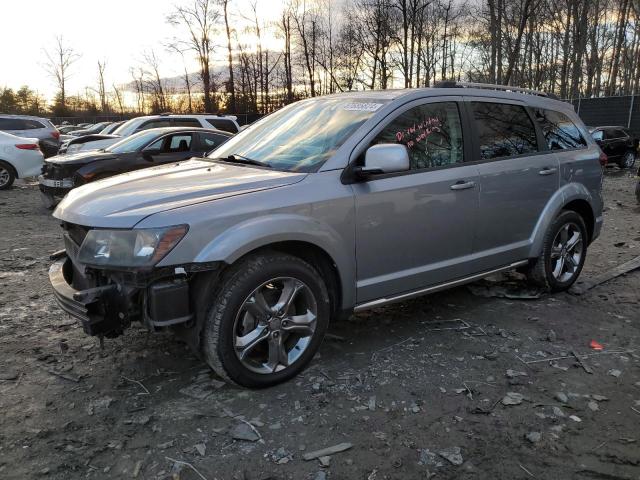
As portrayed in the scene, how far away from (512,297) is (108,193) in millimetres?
3655

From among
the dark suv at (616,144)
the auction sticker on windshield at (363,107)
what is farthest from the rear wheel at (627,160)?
the auction sticker on windshield at (363,107)

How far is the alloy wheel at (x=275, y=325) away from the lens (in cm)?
314

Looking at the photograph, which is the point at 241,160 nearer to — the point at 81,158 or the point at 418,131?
the point at 418,131

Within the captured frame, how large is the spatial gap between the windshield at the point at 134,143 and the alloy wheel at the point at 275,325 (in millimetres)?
7102

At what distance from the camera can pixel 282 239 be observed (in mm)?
3143

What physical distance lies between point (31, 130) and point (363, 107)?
1768 cm

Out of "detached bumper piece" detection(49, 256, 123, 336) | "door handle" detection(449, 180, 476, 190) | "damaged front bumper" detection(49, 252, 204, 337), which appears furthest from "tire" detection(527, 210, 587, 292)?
"detached bumper piece" detection(49, 256, 123, 336)

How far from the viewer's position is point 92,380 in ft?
11.2

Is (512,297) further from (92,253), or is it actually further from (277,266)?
(92,253)

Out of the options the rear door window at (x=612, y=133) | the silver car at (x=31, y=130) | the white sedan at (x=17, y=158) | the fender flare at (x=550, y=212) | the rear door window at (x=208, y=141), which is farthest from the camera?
the rear door window at (x=612, y=133)

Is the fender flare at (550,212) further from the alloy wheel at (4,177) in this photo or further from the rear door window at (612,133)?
the rear door window at (612,133)

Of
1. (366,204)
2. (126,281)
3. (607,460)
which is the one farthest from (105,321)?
(607,460)

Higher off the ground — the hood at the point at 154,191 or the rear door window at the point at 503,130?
the rear door window at the point at 503,130

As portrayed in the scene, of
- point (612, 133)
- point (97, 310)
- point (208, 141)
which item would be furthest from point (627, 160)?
point (97, 310)
